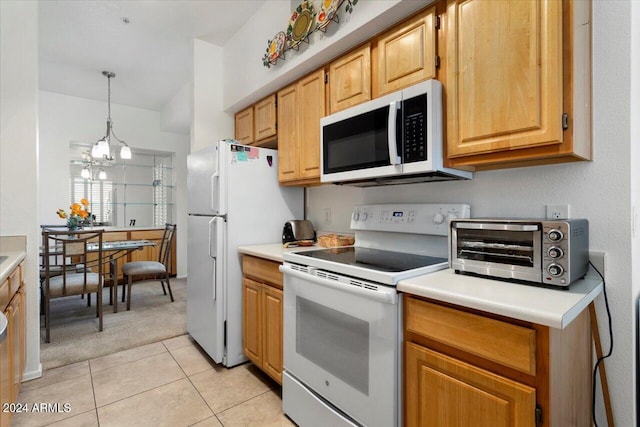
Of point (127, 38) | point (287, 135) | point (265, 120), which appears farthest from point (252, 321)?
point (127, 38)

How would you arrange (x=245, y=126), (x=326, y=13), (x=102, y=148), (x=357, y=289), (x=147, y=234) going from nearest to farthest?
(x=357, y=289), (x=326, y=13), (x=245, y=126), (x=102, y=148), (x=147, y=234)

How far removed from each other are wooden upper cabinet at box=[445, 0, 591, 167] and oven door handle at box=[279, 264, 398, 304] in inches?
26.6

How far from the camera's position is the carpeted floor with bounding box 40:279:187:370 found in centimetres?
260

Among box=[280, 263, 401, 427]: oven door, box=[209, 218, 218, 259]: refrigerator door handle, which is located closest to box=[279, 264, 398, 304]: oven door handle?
box=[280, 263, 401, 427]: oven door

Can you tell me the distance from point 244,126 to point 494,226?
247 cm

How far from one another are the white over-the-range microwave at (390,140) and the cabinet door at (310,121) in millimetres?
186

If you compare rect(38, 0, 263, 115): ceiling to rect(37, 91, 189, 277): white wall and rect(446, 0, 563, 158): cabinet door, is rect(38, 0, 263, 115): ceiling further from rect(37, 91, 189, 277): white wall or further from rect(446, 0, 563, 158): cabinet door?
rect(446, 0, 563, 158): cabinet door

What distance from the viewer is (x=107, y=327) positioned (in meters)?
3.11

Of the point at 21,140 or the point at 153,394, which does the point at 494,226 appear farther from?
the point at 21,140

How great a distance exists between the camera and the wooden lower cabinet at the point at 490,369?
889mm

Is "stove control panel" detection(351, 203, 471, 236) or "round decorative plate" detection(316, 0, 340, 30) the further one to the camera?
"round decorative plate" detection(316, 0, 340, 30)

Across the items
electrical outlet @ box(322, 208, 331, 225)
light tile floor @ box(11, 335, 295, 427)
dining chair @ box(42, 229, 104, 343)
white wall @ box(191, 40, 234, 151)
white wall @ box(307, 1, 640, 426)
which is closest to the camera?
white wall @ box(307, 1, 640, 426)

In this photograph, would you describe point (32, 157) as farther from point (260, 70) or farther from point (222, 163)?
point (260, 70)

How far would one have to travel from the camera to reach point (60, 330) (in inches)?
119
